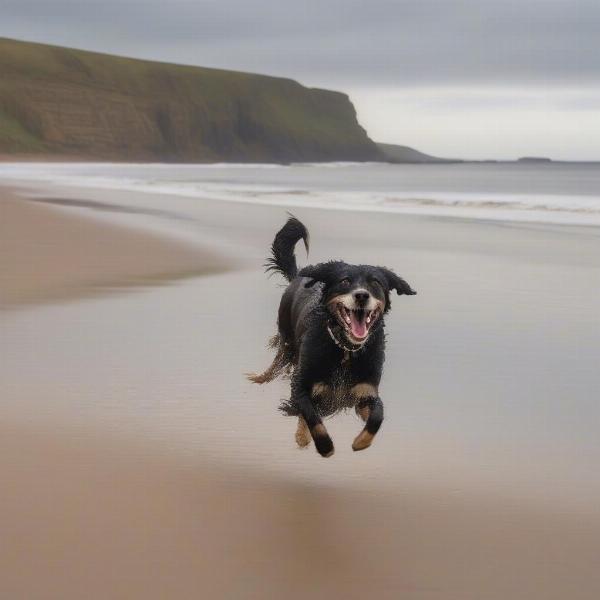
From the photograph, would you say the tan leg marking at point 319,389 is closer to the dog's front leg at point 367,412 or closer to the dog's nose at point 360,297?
the dog's front leg at point 367,412

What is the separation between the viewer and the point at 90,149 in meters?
133

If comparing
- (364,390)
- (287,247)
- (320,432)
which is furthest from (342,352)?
(287,247)

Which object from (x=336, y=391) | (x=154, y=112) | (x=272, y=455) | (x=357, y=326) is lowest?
(x=272, y=455)

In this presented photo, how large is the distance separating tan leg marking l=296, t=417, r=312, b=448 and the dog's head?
1.77 ft

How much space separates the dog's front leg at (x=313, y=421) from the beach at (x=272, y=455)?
12 centimetres

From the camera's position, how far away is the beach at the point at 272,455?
3480 millimetres

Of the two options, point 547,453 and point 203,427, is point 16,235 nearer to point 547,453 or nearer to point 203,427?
point 203,427

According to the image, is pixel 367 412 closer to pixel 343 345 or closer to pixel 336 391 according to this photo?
pixel 336 391

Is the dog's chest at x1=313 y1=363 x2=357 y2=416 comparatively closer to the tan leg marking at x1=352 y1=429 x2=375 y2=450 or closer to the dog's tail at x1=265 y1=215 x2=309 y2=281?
the tan leg marking at x1=352 y1=429 x2=375 y2=450

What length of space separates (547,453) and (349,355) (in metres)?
0.97

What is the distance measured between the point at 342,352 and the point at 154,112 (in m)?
151

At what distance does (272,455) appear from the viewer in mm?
4852

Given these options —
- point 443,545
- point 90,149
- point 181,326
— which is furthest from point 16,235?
point 90,149

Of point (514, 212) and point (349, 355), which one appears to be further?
point (514, 212)
